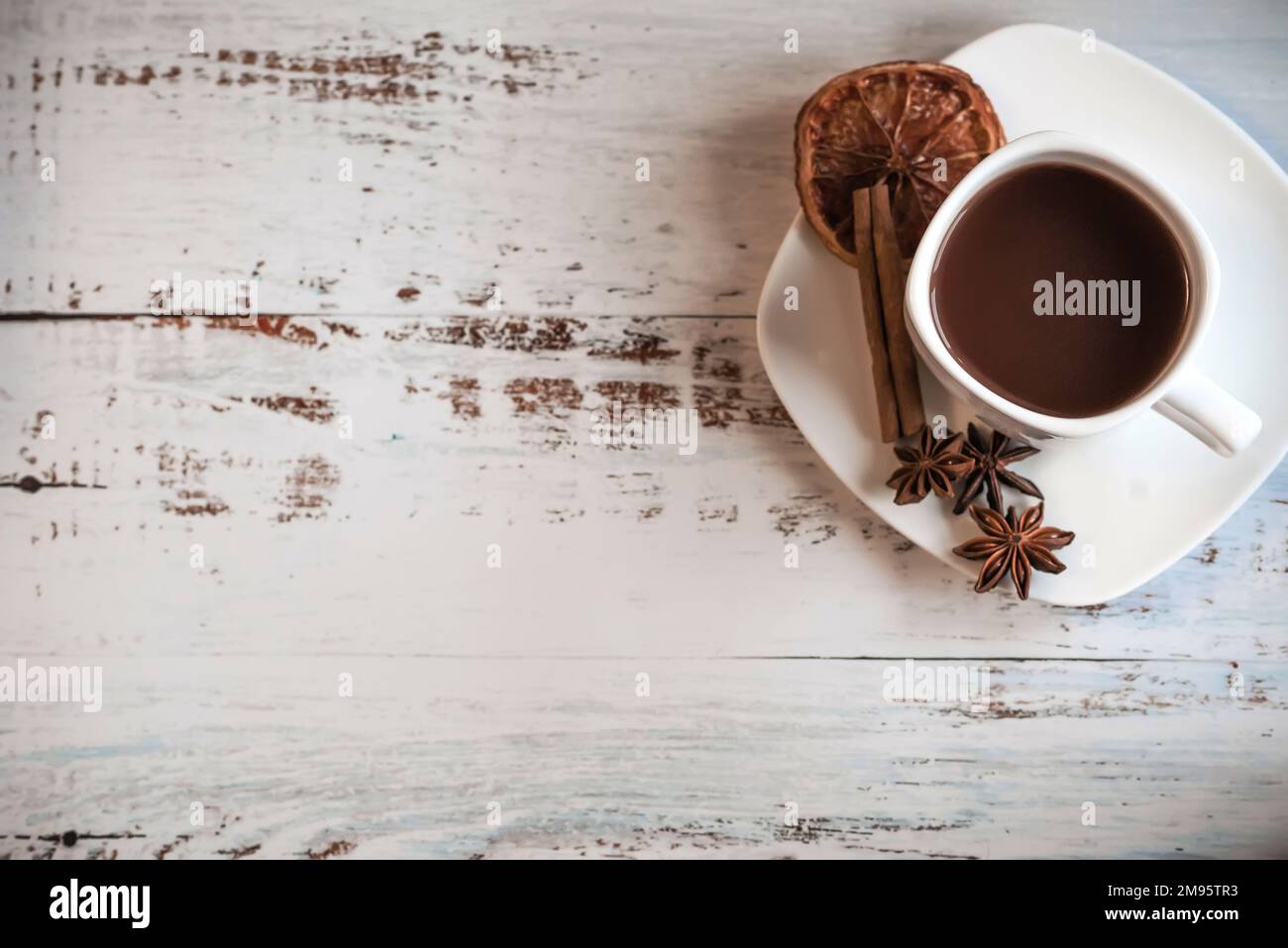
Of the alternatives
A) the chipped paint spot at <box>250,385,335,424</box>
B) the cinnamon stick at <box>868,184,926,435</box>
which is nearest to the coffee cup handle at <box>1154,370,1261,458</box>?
the cinnamon stick at <box>868,184,926,435</box>

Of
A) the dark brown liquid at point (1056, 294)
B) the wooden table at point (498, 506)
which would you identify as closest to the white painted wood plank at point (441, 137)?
the wooden table at point (498, 506)

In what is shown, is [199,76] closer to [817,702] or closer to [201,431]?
[201,431]

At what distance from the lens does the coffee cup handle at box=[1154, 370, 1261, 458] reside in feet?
2.38

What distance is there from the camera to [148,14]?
1.04 meters

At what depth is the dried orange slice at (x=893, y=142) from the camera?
34.9 inches

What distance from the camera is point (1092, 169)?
768mm

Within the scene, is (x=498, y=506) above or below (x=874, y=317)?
below

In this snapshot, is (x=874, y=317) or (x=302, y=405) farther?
(x=302, y=405)
